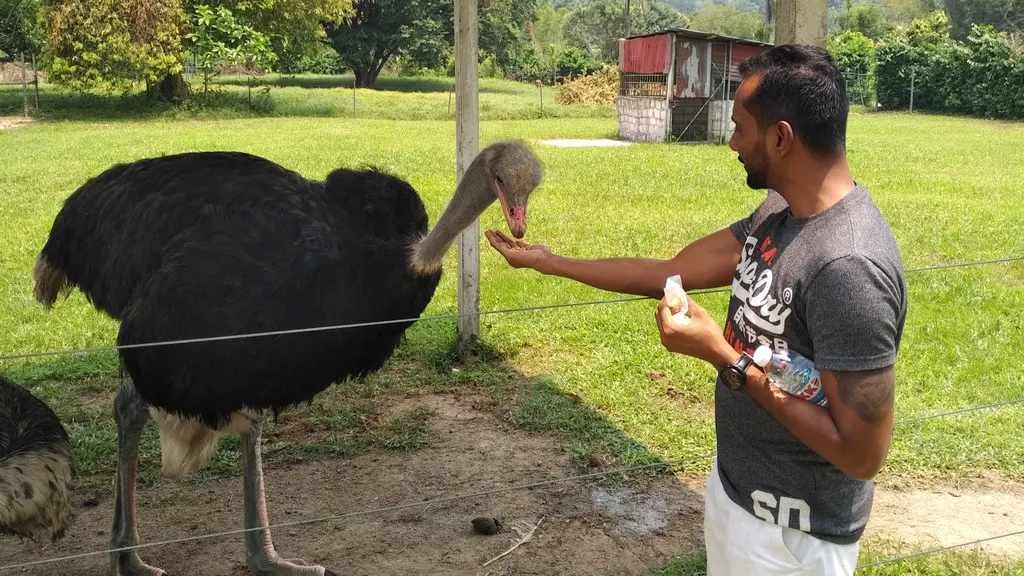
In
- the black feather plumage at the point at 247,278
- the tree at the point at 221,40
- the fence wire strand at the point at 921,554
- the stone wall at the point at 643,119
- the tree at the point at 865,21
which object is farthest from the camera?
the tree at the point at 865,21

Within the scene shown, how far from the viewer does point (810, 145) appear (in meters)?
1.88

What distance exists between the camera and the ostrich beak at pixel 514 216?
10.0 feet

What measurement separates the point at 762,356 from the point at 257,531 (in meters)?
2.43

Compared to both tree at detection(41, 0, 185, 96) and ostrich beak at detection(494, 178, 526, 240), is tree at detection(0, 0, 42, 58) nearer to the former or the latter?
tree at detection(41, 0, 185, 96)

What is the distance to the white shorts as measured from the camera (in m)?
2.00

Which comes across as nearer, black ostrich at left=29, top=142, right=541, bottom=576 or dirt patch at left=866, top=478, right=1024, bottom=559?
black ostrich at left=29, top=142, right=541, bottom=576

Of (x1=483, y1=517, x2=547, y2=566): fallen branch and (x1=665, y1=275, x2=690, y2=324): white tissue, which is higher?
(x1=665, y1=275, x2=690, y2=324): white tissue

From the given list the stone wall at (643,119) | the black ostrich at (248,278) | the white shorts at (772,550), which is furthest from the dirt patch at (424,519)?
the stone wall at (643,119)

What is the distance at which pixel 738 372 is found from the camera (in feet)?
5.99

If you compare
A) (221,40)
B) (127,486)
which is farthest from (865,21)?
(127,486)

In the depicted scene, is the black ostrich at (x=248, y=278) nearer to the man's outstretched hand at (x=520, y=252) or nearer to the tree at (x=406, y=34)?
the man's outstretched hand at (x=520, y=252)

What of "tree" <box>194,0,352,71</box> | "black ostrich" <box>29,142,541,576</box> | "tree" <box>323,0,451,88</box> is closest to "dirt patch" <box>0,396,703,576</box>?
"black ostrich" <box>29,142,541,576</box>

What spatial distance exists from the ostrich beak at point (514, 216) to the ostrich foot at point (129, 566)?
186 centimetres

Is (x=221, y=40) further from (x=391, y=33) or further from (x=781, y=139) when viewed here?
(x=781, y=139)
